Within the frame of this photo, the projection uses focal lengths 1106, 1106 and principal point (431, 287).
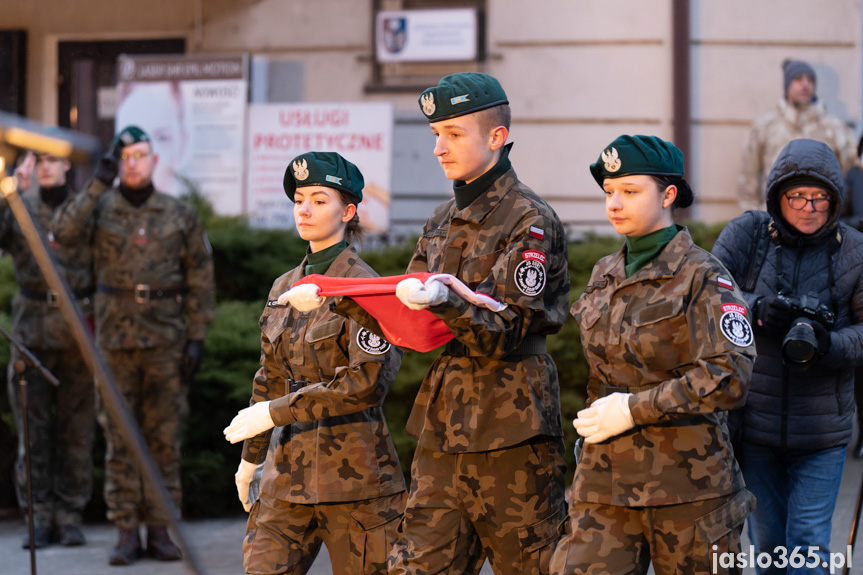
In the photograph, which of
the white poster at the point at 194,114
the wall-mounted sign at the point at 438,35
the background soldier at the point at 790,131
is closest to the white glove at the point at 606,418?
the background soldier at the point at 790,131

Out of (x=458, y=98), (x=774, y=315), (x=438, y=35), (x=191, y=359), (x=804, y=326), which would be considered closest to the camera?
(x=458, y=98)

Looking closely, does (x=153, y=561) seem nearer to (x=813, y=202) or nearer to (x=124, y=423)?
(x=813, y=202)

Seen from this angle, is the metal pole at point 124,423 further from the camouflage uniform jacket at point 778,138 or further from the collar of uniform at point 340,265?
Result: the camouflage uniform jacket at point 778,138

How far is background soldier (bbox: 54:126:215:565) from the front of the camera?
6.35 m

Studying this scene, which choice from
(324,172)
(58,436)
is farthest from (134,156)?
(324,172)

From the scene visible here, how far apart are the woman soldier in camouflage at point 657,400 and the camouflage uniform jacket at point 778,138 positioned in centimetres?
640

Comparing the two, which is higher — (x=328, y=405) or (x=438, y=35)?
(x=438, y=35)

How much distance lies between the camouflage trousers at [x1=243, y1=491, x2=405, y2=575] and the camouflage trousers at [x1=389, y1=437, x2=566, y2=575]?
20 centimetres

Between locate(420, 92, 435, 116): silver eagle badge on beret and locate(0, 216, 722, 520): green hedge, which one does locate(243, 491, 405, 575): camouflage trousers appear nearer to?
locate(420, 92, 435, 116): silver eagle badge on beret

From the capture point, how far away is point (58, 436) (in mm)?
6688

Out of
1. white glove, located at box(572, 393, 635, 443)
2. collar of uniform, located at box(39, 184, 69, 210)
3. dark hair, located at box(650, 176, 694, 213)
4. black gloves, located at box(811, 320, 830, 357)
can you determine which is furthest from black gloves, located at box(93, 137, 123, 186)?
black gloves, located at box(811, 320, 830, 357)

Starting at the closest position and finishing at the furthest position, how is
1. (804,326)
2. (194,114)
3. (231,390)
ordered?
(804,326), (231,390), (194,114)

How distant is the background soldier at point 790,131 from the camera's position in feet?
31.5

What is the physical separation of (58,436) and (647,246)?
4.43 metres
